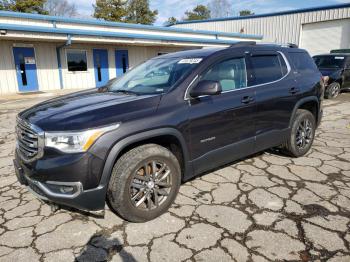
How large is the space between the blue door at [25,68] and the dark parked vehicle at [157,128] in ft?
42.8

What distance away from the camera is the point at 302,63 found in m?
4.66

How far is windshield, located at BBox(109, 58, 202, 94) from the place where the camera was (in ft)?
10.9

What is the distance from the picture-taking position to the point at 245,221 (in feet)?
9.77

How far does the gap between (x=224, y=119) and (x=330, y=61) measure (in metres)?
10.2

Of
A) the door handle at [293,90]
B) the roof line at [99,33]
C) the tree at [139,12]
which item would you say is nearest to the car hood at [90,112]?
the door handle at [293,90]

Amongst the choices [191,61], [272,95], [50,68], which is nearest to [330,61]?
[272,95]

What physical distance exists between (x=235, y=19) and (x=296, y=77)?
2842 cm

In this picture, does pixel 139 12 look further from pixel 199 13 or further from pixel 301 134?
pixel 301 134

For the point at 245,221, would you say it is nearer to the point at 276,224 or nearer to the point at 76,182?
the point at 276,224

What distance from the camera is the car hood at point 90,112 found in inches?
101

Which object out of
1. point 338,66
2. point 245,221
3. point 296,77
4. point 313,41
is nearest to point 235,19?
point 313,41

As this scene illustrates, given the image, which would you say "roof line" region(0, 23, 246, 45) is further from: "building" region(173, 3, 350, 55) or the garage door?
the garage door

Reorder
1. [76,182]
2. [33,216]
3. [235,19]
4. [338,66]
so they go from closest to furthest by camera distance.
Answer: [76,182], [33,216], [338,66], [235,19]

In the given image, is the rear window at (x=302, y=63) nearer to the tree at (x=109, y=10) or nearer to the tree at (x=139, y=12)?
the tree at (x=109, y=10)
